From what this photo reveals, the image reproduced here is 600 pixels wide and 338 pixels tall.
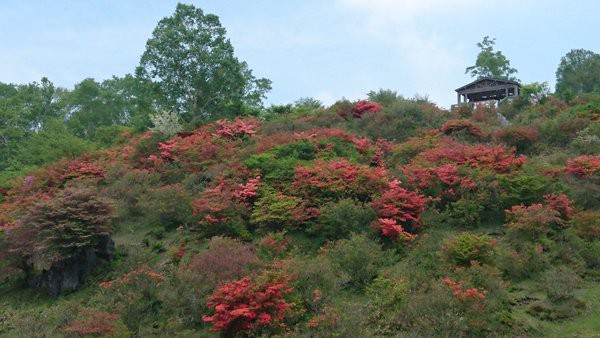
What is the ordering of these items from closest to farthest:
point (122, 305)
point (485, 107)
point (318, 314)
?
point (318, 314), point (122, 305), point (485, 107)

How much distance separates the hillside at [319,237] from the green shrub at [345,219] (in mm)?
71

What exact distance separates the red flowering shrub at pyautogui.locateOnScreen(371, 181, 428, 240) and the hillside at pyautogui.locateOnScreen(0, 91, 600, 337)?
0.16ft

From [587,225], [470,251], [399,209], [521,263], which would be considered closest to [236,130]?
[399,209]

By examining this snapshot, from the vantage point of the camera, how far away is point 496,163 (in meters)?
19.4

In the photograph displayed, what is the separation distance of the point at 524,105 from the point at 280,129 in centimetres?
1457

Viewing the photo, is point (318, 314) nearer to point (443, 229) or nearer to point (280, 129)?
point (443, 229)

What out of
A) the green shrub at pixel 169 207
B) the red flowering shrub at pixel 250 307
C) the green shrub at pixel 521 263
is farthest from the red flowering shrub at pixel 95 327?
the green shrub at pixel 521 263

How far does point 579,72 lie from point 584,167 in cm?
3640

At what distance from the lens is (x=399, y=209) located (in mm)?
17250

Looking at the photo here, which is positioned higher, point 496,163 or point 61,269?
point 496,163

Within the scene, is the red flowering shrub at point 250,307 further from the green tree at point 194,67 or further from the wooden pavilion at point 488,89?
the wooden pavilion at point 488,89

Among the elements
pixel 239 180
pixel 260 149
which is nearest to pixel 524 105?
pixel 260 149

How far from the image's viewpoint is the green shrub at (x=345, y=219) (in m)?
17.1

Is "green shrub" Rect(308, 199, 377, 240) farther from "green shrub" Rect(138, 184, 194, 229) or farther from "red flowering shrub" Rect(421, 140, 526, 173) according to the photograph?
"green shrub" Rect(138, 184, 194, 229)
